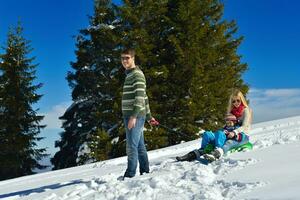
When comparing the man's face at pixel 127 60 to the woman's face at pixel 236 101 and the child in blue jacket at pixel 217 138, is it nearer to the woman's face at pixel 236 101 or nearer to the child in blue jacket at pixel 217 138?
the child in blue jacket at pixel 217 138

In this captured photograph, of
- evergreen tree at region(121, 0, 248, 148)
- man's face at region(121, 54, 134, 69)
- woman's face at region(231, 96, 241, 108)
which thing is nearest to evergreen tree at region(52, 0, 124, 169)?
evergreen tree at region(121, 0, 248, 148)

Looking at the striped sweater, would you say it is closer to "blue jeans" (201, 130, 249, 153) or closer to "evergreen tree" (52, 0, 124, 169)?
"blue jeans" (201, 130, 249, 153)

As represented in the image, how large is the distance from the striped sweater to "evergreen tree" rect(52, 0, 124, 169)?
14029 millimetres

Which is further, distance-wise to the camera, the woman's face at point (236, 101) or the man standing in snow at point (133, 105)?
the woman's face at point (236, 101)

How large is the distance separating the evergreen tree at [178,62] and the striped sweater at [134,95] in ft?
47.8

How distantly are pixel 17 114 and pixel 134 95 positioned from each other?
20.5 meters

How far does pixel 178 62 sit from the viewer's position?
23.4 metres

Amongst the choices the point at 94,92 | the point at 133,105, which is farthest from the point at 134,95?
the point at 94,92

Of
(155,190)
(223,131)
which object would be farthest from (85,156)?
(155,190)

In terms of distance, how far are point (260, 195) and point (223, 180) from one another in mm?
1086

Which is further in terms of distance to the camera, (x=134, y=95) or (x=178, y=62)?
(x=178, y=62)

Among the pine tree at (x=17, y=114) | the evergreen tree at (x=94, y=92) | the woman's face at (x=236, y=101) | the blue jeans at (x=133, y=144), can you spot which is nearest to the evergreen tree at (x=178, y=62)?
the evergreen tree at (x=94, y=92)

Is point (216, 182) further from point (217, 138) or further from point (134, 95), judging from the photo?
point (217, 138)

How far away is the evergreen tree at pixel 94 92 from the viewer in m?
23.2
